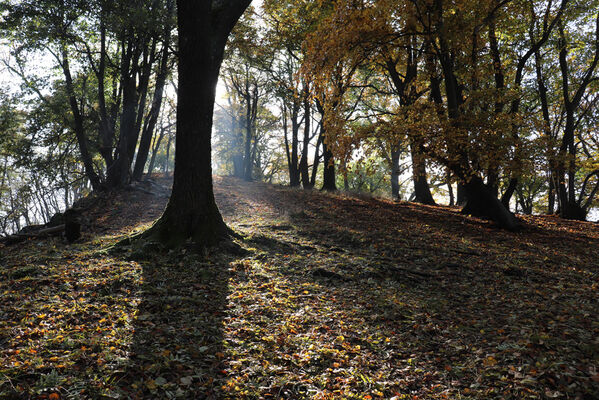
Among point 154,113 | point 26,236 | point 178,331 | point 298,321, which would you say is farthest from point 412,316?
point 154,113

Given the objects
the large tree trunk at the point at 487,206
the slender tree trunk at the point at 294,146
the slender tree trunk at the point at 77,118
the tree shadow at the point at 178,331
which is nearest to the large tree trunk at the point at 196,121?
the tree shadow at the point at 178,331

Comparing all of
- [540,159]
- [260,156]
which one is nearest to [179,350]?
[540,159]

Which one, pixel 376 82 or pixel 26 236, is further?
pixel 376 82

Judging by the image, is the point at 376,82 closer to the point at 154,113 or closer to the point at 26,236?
the point at 154,113

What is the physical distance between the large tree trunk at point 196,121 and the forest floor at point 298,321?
0.62 m

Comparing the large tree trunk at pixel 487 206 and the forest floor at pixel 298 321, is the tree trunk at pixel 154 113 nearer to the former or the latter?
the forest floor at pixel 298 321

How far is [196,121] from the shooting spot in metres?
6.61

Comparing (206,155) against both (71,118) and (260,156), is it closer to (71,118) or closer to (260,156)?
(71,118)

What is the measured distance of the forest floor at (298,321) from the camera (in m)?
3.03

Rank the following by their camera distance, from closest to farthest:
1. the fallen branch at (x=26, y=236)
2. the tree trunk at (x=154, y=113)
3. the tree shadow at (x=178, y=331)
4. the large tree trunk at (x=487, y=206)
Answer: the tree shadow at (x=178, y=331), the fallen branch at (x=26, y=236), the large tree trunk at (x=487, y=206), the tree trunk at (x=154, y=113)

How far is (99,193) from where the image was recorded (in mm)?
14758

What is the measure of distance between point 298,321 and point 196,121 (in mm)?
4345

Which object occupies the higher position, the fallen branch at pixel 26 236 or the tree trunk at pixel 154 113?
the tree trunk at pixel 154 113

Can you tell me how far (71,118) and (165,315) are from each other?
55.5 ft
